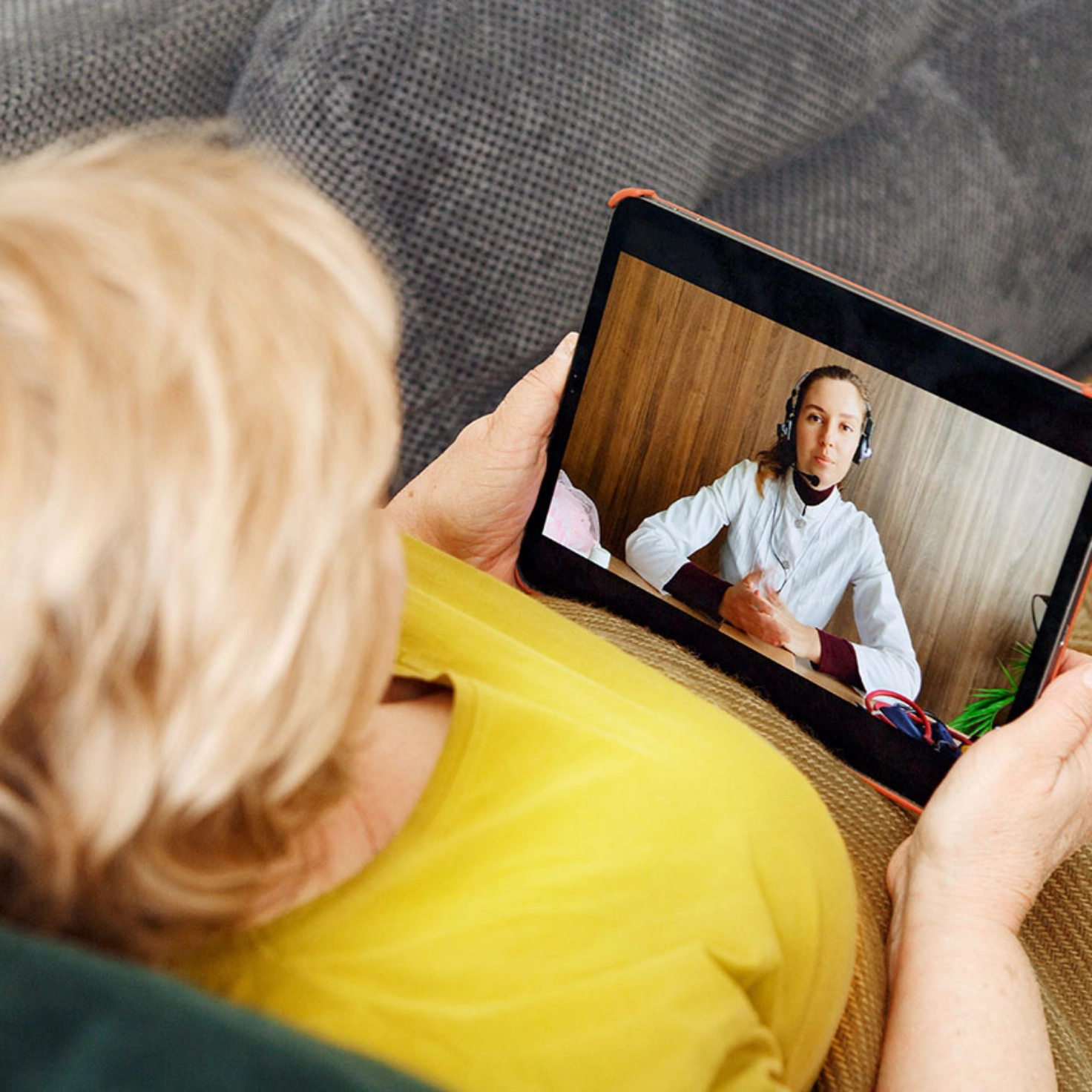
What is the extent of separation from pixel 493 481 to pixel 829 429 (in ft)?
1.13

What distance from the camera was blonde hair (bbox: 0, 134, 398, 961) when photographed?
1.06 ft

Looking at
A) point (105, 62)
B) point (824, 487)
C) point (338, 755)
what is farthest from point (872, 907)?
point (105, 62)

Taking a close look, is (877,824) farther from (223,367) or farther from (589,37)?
(589,37)

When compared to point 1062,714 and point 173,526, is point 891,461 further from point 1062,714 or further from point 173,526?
point 173,526

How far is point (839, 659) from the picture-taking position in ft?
2.40

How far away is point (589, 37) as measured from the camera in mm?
935

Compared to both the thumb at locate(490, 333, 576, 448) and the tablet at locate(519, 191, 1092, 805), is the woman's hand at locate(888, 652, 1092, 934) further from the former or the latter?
the thumb at locate(490, 333, 576, 448)

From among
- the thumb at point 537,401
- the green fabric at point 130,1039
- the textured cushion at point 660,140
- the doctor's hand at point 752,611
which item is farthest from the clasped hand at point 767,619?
Answer: the green fabric at point 130,1039

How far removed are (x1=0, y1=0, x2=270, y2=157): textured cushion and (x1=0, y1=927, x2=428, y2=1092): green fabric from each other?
83 centimetres

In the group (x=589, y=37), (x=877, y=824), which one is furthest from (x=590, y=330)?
(x=877, y=824)

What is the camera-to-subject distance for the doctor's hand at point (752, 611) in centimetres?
76

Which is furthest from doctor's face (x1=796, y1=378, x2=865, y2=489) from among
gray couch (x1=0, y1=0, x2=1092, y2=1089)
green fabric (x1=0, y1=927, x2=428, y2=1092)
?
green fabric (x1=0, y1=927, x2=428, y2=1092)

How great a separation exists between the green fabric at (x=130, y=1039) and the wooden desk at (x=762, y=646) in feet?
1.68

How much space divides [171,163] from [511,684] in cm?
33
